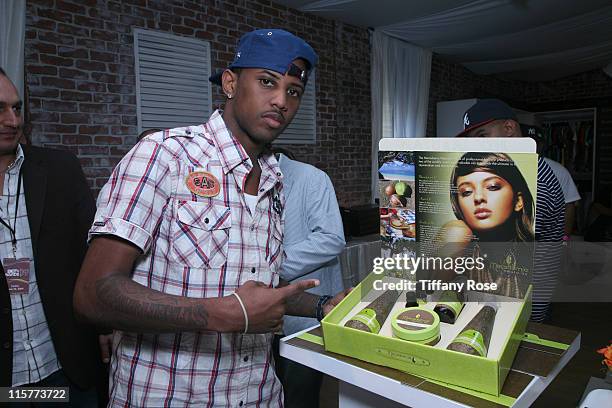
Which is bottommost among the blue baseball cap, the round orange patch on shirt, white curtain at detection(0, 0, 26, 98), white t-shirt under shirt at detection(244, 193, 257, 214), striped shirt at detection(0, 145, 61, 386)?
striped shirt at detection(0, 145, 61, 386)

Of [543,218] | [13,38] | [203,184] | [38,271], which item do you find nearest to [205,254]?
[203,184]

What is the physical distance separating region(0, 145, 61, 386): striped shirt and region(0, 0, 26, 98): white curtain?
52.3 inches

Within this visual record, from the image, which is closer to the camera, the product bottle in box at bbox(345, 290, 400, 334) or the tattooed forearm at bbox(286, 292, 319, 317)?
the product bottle in box at bbox(345, 290, 400, 334)

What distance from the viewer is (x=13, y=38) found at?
2531 millimetres

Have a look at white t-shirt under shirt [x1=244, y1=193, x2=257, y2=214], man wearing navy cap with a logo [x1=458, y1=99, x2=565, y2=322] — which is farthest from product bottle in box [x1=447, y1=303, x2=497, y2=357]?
man wearing navy cap with a logo [x1=458, y1=99, x2=565, y2=322]

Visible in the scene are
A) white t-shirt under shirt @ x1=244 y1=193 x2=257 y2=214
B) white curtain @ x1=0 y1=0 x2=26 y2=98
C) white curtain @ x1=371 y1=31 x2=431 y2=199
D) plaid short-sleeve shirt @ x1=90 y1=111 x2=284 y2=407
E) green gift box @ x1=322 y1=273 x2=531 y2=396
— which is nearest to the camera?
green gift box @ x1=322 y1=273 x2=531 y2=396

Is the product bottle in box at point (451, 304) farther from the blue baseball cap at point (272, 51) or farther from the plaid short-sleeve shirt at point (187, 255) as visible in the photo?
the blue baseball cap at point (272, 51)

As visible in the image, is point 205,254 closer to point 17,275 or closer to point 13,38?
point 17,275

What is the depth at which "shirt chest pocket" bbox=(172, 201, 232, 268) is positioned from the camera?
0.95 m

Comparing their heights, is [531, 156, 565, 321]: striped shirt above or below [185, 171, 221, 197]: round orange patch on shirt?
below

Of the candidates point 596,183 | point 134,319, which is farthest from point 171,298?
point 596,183

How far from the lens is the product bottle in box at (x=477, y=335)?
2.30 ft

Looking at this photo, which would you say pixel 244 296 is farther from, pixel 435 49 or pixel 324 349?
pixel 435 49

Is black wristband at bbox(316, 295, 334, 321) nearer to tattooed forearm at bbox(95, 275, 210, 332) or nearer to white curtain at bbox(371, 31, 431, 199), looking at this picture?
tattooed forearm at bbox(95, 275, 210, 332)
